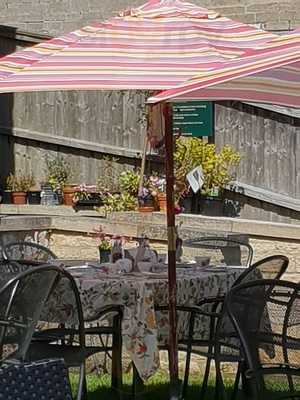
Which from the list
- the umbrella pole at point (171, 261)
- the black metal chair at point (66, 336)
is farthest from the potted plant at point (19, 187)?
the umbrella pole at point (171, 261)

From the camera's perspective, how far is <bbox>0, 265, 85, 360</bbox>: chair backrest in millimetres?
4648

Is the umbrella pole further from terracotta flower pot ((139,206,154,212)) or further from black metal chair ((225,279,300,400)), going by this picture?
terracotta flower pot ((139,206,154,212))

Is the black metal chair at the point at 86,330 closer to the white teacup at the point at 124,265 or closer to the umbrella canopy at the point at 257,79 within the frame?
the white teacup at the point at 124,265

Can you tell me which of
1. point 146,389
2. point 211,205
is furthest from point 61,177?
point 146,389

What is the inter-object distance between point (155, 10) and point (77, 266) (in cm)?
164

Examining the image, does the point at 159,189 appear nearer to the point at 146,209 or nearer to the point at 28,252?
the point at 146,209

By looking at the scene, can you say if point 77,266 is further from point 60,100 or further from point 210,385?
point 60,100

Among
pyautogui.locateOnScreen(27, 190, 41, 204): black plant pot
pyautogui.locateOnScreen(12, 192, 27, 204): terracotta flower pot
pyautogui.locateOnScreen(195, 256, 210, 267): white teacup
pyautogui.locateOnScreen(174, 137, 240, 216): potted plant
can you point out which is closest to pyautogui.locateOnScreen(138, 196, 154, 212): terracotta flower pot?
pyautogui.locateOnScreen(174, 137, 240, 216): potted plant

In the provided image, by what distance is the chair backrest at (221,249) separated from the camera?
699 centimetres

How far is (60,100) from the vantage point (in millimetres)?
10359

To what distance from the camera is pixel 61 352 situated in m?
5.25

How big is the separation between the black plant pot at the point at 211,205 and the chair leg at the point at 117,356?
317 centimetres

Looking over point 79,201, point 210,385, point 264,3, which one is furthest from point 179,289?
point 264,3

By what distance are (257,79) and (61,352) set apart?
5.86 ft
